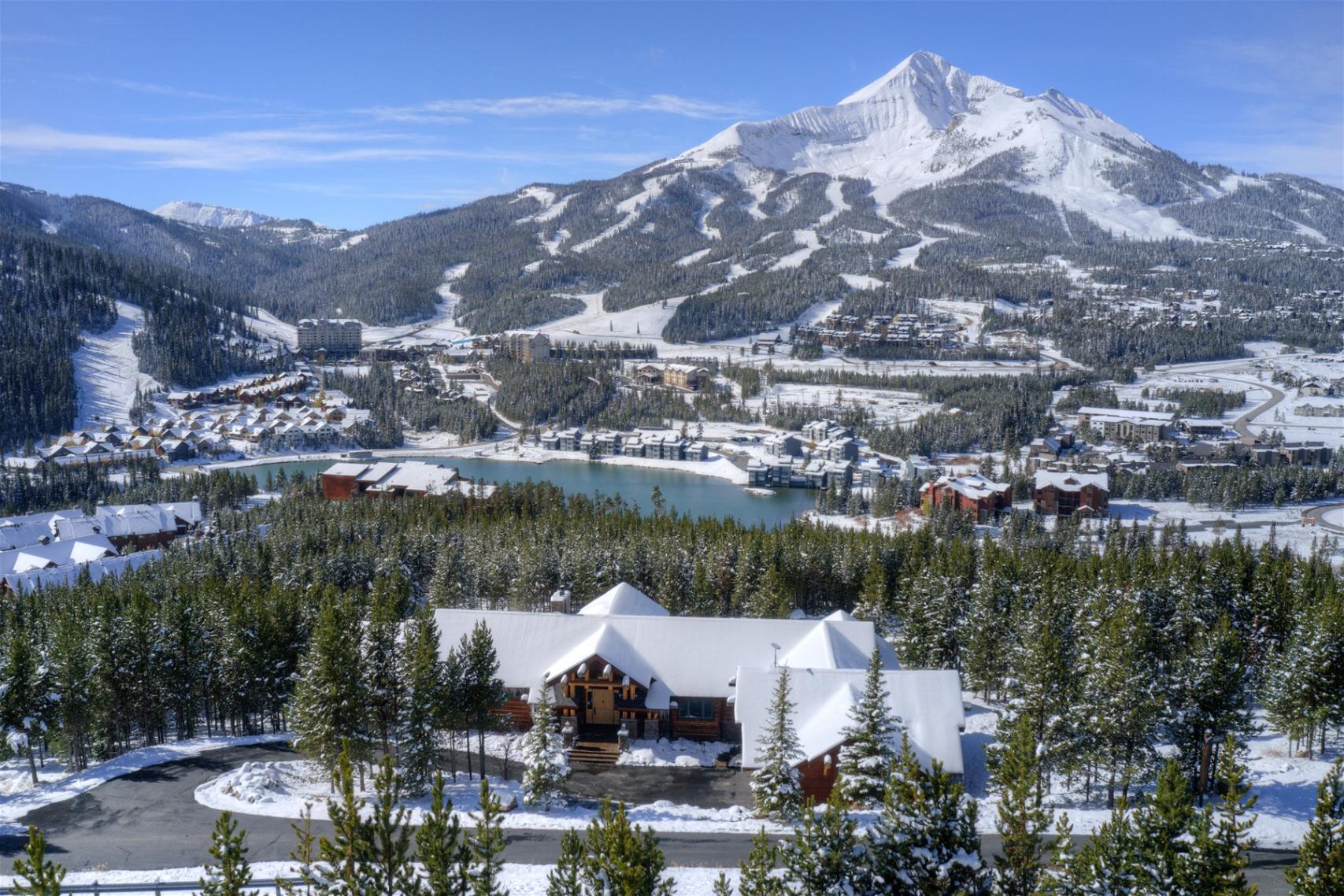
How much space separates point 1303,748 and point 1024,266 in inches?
6870

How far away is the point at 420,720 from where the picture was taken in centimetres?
2147

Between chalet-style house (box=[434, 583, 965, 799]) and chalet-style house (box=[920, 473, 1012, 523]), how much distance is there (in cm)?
3680

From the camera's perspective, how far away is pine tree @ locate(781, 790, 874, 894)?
41.3 ft

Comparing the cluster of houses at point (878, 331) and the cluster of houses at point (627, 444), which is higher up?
the cluster of houses at point (878, 331)

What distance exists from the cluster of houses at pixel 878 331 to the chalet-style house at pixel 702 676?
114 metres

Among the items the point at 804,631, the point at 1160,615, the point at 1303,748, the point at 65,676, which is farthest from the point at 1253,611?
the point at 65,676

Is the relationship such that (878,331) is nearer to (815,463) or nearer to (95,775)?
(815,463)

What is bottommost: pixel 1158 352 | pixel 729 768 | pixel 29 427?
pixel 729 768

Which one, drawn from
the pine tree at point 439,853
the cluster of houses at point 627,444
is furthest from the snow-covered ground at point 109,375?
the pine tree at point 439,853

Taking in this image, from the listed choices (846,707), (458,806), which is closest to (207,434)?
(458,806)

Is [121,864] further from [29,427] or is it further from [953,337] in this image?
[953,337]

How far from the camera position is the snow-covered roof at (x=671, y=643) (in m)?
27.5

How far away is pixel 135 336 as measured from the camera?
4702 inches

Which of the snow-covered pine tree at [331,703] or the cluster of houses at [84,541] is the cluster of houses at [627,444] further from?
the snow-covered pine tree at [331,703]
